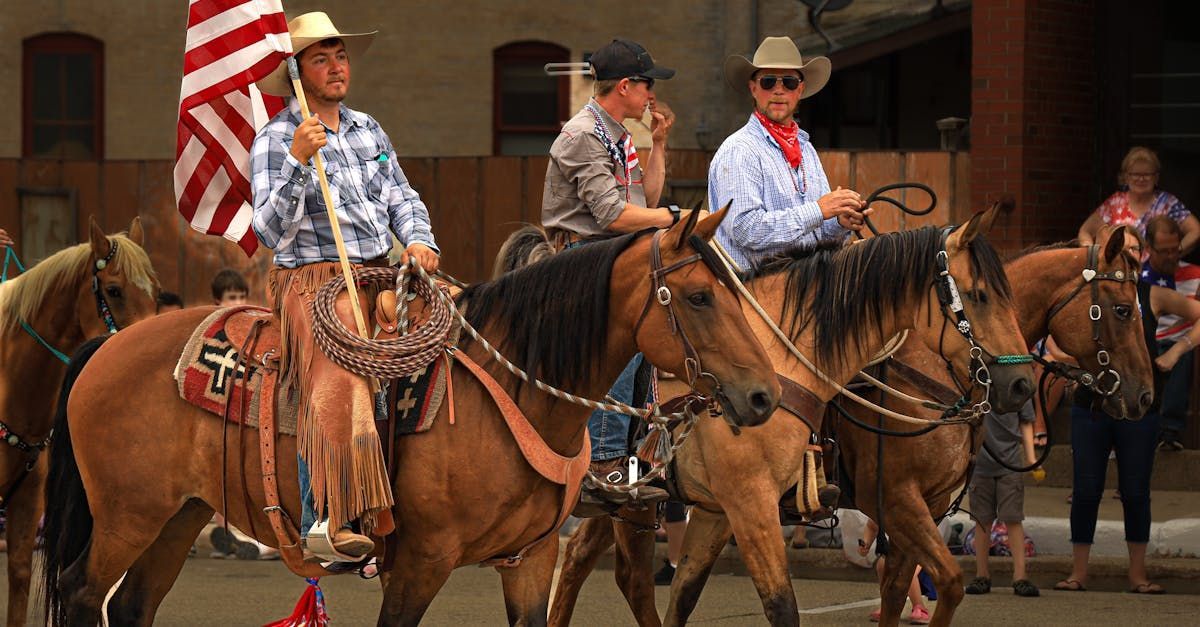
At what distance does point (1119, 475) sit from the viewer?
1095 centimetres

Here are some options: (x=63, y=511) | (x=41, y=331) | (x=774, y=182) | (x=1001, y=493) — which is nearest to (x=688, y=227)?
(x=774, y=182)

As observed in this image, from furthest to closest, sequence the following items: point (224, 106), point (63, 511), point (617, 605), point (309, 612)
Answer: point (617, 605)
point (309, 612)
point (63, 511)
point (224, 106)

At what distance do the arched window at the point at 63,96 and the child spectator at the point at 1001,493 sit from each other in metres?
12.1

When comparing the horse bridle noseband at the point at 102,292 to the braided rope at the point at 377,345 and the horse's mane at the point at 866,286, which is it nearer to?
the braided rope at the point at 377,345

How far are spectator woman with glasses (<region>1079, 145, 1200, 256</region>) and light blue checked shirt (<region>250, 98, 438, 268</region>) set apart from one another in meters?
6.63

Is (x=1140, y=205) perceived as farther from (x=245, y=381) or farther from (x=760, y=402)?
(x=245, y=381)

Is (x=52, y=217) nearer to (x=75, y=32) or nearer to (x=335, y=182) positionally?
(x=75, y=32)

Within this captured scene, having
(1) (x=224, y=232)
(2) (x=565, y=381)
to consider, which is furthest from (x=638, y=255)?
(1) (x=224, y=232)

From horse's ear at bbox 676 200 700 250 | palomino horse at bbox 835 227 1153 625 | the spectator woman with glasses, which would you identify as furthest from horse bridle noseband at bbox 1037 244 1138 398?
the spectator woman with glasses

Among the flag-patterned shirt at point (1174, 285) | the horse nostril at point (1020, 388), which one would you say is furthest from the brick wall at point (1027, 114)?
the horse nostril at point (1020, 388)

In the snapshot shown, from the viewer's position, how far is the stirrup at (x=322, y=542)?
20.7 feet

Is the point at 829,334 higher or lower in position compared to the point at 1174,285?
lower

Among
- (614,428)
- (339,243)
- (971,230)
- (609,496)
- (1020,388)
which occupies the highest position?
(971,230)

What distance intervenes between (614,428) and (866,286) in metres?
1.34
